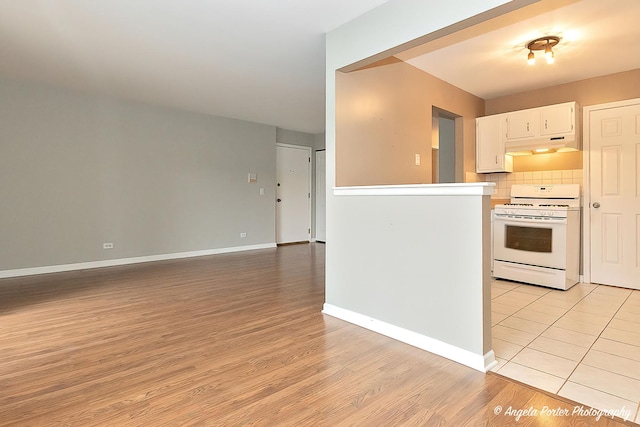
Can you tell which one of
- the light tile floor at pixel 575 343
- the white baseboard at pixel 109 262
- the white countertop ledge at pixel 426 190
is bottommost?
the light tile floor at pixel 575 343

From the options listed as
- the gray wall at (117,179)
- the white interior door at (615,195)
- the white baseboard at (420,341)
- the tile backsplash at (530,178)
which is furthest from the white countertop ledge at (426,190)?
the gray wall at (117,179)

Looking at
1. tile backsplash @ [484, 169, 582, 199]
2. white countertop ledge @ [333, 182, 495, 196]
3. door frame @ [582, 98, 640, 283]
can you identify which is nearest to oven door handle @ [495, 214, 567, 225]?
tile backsplash @ [484, 169, 582, 199]

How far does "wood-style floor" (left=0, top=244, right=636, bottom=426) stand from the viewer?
1.54 meters

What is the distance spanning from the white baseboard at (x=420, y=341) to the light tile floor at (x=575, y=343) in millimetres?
104

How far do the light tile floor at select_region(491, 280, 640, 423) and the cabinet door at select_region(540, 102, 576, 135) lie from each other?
1.82 meters

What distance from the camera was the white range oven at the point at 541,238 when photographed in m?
3.69

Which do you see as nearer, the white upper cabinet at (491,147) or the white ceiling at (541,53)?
the white ceiling at (541,53)

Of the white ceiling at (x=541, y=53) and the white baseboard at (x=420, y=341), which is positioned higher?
the white ceiling at (x=541, y=53)

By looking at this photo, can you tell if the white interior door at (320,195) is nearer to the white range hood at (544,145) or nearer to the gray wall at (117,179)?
the gray wall at (117,179)

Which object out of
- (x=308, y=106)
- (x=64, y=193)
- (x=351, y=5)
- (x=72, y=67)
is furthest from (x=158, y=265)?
(x=351, y=5)

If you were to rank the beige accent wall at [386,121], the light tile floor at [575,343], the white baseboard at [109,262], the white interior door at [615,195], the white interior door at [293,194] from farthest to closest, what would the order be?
the white interior door at [293,194] → the white baseboard at [109,262] → the white interior door at [615,195] → the beige accent wall at [386,121] → the light tile floor at [575,343]

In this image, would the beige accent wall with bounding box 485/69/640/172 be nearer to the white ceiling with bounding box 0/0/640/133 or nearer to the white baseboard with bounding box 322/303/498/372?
the white ceiling with bounding box 0/0/640/133

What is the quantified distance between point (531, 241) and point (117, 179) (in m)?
5.51

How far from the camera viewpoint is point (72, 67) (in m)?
3.77
